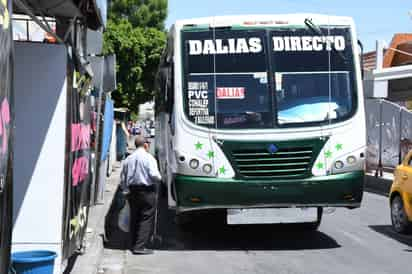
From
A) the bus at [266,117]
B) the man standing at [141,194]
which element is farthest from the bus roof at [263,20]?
the man standing at [141,194]

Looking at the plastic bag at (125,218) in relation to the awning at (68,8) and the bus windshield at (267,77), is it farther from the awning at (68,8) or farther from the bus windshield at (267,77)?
the awning at (68,8)

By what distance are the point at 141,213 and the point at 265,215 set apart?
1.80 metres

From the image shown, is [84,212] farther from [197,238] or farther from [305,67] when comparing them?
[305,67]

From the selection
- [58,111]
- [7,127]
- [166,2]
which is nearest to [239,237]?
[58,111]

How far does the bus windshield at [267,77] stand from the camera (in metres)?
9.81

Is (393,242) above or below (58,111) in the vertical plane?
below

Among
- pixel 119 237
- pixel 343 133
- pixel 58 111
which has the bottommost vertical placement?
pixel 119 237

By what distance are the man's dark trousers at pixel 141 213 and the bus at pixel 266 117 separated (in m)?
0.39

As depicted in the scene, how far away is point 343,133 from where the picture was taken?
9.84 m

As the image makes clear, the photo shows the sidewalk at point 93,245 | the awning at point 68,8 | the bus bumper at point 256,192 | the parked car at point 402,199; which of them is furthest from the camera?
the parked car at point 402,199

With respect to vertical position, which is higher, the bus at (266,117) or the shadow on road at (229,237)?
the bus at (266,117)

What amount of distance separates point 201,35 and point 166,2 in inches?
1718

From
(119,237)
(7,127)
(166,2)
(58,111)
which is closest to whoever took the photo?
(7,127)

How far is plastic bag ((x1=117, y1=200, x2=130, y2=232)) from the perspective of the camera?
10.4 metres
